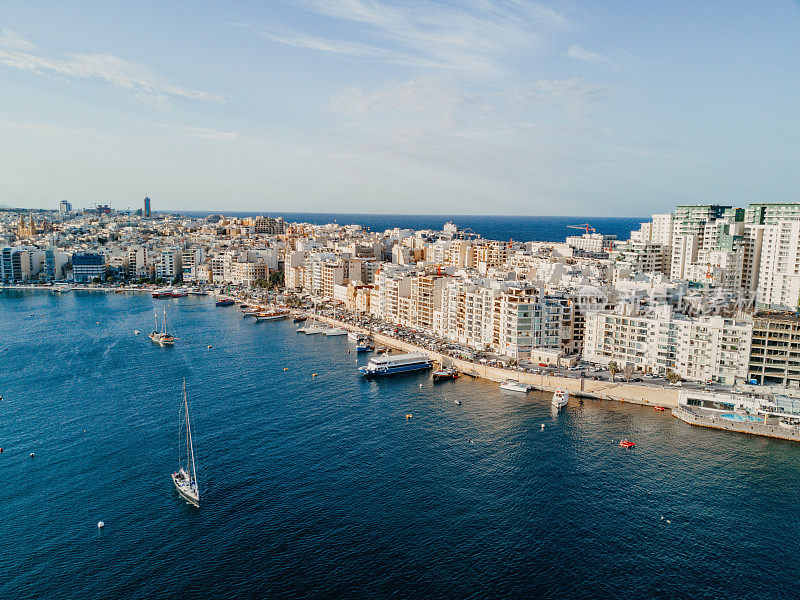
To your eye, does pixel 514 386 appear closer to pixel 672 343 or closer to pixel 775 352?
pixel 672 343

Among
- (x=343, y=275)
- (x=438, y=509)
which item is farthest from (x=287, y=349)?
(x=438, y=509)

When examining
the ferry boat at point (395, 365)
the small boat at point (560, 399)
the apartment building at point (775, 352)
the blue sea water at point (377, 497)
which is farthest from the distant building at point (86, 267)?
the apartment building at point (775, 352)

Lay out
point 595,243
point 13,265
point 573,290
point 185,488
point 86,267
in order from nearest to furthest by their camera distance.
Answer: point 185,488 → point 573,290 → point 595,243 → point 13,265 → point 86,267

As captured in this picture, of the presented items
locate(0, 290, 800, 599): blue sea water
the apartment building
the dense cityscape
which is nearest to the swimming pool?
the dense cityscape

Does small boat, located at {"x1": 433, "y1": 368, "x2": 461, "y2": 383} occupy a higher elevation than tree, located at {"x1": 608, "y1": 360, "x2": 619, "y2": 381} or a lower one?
lower

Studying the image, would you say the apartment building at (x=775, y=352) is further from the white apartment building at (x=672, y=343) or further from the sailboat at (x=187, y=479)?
the sailboat at (x=187, y=479)

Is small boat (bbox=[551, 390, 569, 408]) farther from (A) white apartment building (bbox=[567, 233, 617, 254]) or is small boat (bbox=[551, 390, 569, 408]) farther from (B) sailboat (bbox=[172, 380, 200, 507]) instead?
(A) white apartment building (bbox=[567, 233, 617, 254])

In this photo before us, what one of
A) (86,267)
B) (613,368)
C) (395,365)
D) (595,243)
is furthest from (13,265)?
(613,368)
